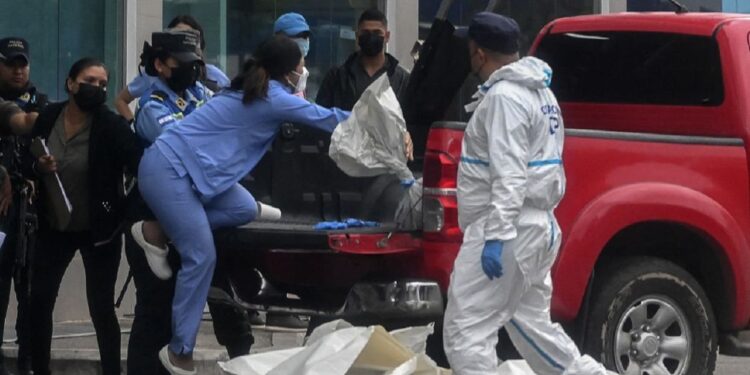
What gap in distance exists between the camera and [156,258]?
27.2 feet

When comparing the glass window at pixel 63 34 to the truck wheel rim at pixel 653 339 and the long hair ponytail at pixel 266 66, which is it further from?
the truck wheel rim at pixel 653 339

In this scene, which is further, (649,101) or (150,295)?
(649,101)

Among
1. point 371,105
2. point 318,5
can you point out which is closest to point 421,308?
point 371,105

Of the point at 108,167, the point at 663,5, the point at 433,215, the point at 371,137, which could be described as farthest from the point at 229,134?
the point at 663,5

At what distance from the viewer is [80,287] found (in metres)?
12.2

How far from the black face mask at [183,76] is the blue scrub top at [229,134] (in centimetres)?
50

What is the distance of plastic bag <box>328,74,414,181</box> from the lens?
316 inches

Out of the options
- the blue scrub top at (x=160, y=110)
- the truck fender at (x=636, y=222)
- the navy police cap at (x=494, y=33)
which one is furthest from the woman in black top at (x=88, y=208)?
the truck fender at (x=636, y=222)

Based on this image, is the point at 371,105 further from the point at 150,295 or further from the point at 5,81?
the point at 5,81

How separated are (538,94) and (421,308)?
3.92ft

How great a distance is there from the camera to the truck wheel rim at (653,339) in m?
8.47

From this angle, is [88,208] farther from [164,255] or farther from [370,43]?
[370,43]

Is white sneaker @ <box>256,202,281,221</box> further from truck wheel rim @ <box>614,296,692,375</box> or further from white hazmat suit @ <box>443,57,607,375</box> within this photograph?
truck wheel rim @ <box>614,296,692,375</box>

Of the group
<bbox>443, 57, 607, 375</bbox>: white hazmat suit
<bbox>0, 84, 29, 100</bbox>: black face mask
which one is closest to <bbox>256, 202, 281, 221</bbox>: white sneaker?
<bbox>443, 57, 607, 375</bbox>: white hazmat suit
